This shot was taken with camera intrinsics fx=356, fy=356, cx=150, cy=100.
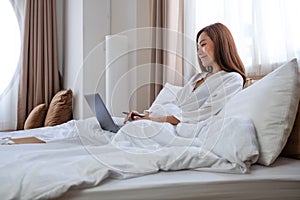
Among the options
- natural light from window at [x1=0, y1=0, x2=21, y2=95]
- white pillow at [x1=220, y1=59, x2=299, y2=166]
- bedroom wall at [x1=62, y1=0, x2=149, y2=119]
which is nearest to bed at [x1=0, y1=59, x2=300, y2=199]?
white pillow at [x1=220, y1=59, x2=299, y2=166]

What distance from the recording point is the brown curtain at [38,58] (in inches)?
145

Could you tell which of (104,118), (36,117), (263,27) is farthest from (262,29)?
(36,117)

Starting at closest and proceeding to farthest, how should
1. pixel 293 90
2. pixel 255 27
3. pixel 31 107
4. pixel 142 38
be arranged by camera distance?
pixel 293 90, pixel 255 27, pixel 142 38, pixel 31 107

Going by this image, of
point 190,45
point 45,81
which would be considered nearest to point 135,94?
point 190,45

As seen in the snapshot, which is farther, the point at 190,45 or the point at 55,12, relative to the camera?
the point at 55,12

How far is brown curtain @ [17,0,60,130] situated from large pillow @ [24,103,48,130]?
27 centimetres

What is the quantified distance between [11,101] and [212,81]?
8.33ft

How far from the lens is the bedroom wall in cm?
321

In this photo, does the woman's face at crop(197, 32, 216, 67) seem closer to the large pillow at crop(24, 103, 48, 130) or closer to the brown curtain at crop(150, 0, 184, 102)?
the brown curtain at crop(150, 0, 184, 102)

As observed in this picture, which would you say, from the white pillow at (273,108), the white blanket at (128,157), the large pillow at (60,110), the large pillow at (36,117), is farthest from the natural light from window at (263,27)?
the large pillow at (36,117)

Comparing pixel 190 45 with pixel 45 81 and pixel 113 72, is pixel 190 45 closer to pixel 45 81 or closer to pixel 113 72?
pixel 113 72

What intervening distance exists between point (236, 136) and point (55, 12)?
3.06m

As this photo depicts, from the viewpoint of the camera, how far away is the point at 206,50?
79.7 inches

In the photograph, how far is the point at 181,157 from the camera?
1.23 m
